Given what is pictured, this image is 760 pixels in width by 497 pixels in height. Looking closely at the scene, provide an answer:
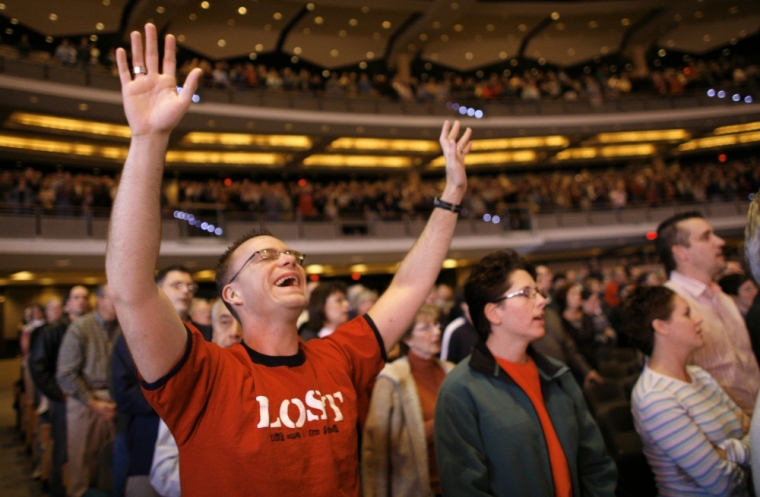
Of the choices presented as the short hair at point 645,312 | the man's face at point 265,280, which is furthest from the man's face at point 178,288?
the short hair at point 645,312

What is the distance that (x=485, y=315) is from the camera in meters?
1.89

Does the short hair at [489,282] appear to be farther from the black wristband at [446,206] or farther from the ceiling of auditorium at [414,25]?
the ceiling of auditorium at [414,25]

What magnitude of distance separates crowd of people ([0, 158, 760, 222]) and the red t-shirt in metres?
9.58

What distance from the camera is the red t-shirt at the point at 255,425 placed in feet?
3.72

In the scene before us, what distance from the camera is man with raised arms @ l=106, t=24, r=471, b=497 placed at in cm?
102

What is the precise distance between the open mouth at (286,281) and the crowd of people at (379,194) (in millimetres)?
9452

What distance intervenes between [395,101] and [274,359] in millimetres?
13576

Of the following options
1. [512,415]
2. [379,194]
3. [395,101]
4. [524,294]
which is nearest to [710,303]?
[524,294]

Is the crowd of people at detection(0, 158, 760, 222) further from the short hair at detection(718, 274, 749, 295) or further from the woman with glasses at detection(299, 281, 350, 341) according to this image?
the short hair at detection(718, 274, 749, 295)

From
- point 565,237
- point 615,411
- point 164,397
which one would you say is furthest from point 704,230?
point 565,237

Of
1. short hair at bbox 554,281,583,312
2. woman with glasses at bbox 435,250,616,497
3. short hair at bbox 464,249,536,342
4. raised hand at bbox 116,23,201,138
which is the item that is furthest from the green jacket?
short hair at bbox 554,281,583,312

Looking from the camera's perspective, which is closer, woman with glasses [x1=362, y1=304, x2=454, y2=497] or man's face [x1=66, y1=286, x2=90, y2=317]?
woman with glasses [x1=362, y1=304, x2=454, y2=497]

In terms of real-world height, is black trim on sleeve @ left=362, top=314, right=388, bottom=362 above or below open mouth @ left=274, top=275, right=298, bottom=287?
below

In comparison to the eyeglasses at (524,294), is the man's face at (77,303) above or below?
below
